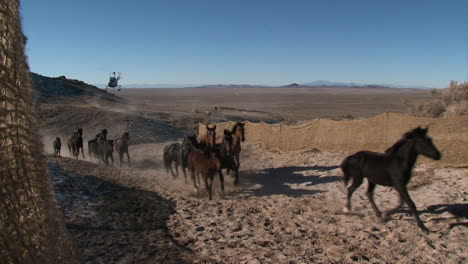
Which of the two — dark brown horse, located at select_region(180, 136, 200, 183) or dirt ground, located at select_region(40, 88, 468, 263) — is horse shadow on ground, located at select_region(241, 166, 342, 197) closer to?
dirt ground, located at select_region(40, 88, 468, 263)

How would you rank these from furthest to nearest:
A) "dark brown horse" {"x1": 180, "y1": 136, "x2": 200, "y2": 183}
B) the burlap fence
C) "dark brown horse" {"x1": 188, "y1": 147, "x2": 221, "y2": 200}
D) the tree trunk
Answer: "dark brown horse" {"x1": 180, "y1": 136, "x2": 200, "y2": 183} < the burlap fence < "dark brown horse" {"x1": 188, "y1": 147, "x2": 221, "y2": 200} < the tree trunk

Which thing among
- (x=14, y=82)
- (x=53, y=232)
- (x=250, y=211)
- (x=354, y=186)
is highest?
(x=14, y=82)

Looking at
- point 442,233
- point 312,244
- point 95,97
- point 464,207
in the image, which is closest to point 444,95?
point 464,207

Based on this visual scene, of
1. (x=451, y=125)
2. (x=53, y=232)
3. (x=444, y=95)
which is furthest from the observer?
(x=444, y=95)

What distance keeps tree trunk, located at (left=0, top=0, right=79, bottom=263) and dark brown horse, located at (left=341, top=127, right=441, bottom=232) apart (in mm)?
6429

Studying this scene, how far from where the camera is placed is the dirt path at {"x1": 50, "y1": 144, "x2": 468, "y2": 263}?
6090 mm

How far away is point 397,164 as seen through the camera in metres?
7.35

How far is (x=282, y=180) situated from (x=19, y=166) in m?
10.8

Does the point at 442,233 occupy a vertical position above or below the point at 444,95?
below

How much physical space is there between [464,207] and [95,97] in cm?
5033

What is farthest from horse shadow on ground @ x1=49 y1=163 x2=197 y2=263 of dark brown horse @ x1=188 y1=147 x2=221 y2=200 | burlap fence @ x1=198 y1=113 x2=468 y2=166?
burlap fence @ x1=198 y1=113 x2=468 y2=166

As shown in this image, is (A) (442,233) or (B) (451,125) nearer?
(A) (442,233)

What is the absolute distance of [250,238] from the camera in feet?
22.7

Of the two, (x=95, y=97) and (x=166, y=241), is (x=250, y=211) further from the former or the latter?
(x=95, y=97)
